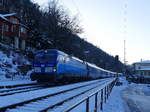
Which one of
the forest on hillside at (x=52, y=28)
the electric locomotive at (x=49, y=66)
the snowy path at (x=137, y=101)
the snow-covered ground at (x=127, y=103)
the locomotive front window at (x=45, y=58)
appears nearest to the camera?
the snow-covered ground at (x=127, y=103)

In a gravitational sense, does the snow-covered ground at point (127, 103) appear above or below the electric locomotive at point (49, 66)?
below

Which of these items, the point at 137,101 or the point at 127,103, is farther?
the point at 137,101

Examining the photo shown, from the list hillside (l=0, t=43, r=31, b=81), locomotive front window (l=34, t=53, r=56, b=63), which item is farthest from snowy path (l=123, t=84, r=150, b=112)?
hillside (l=0, t=43, r=31, b=81)

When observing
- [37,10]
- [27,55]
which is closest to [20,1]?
[37,10]

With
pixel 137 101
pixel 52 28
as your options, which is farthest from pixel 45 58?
pixel 52 28

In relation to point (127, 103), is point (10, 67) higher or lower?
higher

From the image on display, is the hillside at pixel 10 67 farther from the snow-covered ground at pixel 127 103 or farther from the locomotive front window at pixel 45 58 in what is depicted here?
the snow-covered ground at pixel 127 103

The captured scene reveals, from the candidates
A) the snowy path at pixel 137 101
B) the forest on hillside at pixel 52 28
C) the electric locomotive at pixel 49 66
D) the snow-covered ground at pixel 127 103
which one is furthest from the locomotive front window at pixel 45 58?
the forest on hillside at pixel 52 28

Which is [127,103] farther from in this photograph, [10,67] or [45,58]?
[10,67]

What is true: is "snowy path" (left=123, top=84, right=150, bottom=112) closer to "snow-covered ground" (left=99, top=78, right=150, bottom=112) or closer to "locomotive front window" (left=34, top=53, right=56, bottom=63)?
"snow-covered ground" (left=99, top=78, right=150, bottom=112)

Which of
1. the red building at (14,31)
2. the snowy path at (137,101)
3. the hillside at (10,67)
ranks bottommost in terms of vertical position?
the snowy path at (137,101)

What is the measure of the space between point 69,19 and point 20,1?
78.5ft


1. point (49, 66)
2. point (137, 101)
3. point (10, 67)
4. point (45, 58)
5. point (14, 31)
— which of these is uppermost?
point (14, 31)

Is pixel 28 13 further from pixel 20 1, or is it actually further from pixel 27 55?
pixel 27 55
